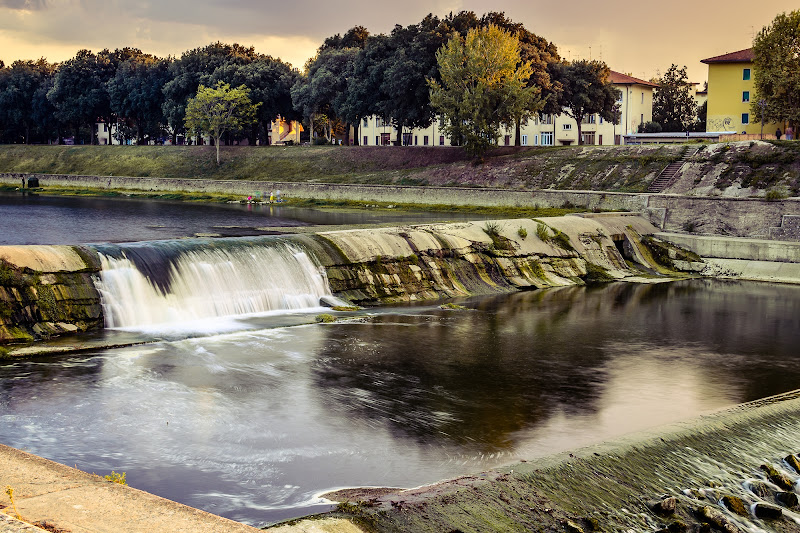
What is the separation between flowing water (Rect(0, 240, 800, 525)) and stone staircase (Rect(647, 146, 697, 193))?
2159cm

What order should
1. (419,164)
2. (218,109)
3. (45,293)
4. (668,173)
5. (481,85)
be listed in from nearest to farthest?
(45,293) → (668,173) → (481,85) → (419,164) → (218,109)

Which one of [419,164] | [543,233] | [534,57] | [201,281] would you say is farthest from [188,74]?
[201,281]

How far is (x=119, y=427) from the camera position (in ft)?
55.4

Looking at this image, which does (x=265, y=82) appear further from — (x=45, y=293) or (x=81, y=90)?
(x=45, y=293)

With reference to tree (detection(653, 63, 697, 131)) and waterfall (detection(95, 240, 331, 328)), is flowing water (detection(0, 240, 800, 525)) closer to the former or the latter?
waterfall (detection(95, 240, 331, 328))

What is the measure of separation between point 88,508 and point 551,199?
47.1 meters

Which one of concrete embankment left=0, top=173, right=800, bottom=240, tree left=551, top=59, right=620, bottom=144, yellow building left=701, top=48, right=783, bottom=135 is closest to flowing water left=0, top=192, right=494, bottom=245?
concrete embankment left=0, top=173, right=800, bottom=240

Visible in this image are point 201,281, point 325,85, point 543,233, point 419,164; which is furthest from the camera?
point 325,85

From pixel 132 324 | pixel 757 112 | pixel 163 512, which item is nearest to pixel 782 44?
pixel 757 112

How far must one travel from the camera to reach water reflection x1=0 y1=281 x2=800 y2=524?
1512cm

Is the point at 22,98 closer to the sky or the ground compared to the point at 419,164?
closer to the sky

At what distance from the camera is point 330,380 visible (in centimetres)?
2077

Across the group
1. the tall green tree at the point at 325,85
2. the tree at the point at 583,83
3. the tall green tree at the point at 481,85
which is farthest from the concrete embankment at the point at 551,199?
the tree at the point at 583,83

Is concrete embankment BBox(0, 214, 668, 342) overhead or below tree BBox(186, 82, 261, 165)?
below
